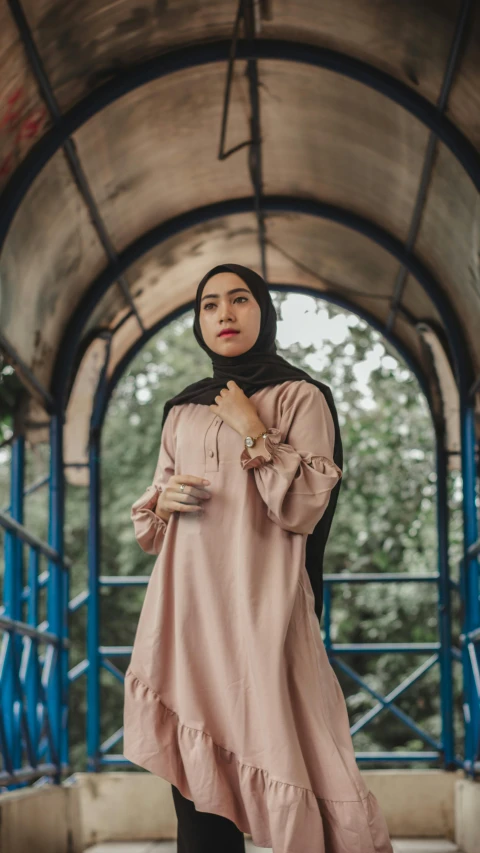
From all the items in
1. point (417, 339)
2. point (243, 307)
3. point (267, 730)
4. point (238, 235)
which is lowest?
point (267, 730)

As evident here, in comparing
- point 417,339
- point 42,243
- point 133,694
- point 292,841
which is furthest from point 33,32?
point 417,339

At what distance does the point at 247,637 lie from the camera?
2.78m

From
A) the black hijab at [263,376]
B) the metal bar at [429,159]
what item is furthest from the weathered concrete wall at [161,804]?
the black hijab at [263,376]

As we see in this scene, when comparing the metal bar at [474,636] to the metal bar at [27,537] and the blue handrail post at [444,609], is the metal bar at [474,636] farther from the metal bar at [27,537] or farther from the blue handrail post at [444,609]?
the metal bar at [27,537]

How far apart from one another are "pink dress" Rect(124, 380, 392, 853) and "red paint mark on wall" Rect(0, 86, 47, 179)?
2281mm

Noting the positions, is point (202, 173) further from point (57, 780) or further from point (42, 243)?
point (57, 780)

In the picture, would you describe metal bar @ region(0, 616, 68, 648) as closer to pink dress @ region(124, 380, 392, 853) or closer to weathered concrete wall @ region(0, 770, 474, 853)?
weathered concrete wall @ region(0, 770, 474, 853)

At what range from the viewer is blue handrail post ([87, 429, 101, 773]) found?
7.52 m

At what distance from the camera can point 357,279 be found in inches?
301

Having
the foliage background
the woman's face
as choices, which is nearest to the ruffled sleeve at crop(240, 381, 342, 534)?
the woman's face

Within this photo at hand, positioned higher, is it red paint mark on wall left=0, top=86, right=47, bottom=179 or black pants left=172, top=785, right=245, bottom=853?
red paint mark on wall left=0, top=86, right=47, bottom=179

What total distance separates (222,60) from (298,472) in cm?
301

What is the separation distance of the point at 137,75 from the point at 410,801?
4.46 m

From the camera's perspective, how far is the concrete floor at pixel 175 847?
245 inches
